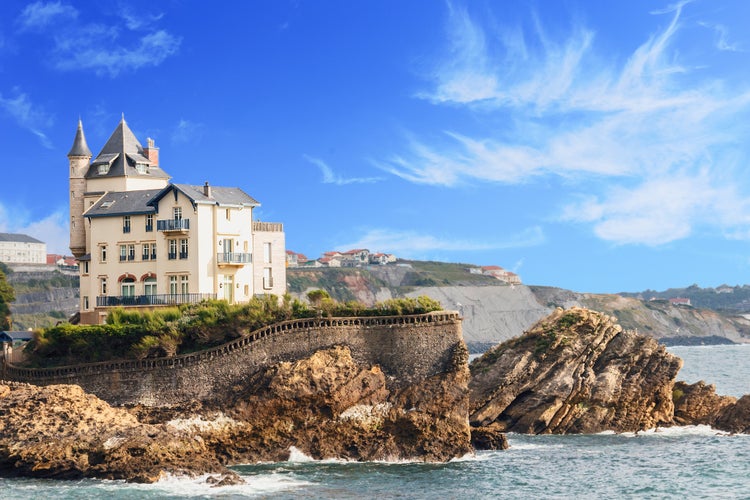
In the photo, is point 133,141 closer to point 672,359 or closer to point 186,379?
point 186,379

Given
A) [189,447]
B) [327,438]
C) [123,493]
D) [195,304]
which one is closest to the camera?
[123,493]

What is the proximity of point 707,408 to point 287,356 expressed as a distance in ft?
80.2

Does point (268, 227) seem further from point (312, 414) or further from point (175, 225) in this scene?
point (312, 414)

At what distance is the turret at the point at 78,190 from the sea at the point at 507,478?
70.2 feet

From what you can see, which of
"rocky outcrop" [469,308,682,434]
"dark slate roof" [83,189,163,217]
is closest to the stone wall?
"rocky outcrop" [469,308,682,434]

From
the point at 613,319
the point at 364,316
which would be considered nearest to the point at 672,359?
the point at 613,319

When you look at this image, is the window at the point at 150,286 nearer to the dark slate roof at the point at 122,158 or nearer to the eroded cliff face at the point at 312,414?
the dark slate roof at the point at 122,158

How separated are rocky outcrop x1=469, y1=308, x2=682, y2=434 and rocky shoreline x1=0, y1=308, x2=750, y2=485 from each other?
70 millimetres

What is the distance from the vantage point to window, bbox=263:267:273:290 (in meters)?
58.8

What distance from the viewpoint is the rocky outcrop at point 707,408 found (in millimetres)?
54938

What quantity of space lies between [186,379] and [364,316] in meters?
7.85

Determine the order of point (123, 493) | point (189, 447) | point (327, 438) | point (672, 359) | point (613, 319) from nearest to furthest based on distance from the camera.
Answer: point (123, 493) < point (189, 447) < point (327, 438) < point (672, 359) < point (613, 319)

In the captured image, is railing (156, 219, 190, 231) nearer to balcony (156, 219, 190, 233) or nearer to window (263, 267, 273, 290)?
balcony (156, 219, 190, 233)

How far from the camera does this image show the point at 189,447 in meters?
40.3
